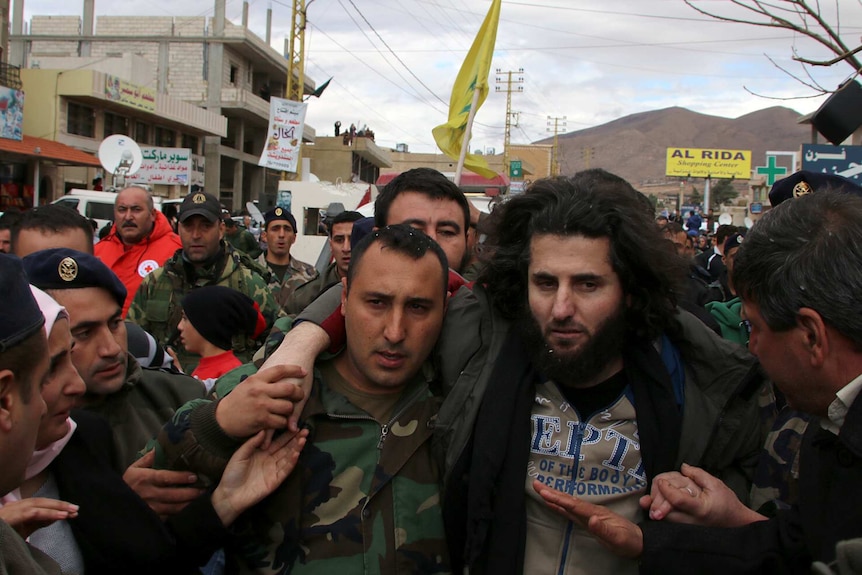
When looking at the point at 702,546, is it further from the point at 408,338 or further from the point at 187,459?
the point at 187,459

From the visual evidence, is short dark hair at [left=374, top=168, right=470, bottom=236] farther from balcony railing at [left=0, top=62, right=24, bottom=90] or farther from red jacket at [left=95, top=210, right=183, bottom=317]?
balcony railing at [left=0, top=62, right=24, bottom=90]

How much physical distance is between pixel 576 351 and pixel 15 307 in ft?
4.82

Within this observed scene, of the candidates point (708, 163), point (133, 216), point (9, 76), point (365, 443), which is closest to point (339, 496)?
point (365, 443)

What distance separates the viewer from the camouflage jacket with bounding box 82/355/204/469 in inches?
96.3

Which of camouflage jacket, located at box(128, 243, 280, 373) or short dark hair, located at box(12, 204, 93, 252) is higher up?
short dark hair, located at box(12, 204, 93, 252)

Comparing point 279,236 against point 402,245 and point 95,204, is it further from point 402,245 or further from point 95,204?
point 95,204

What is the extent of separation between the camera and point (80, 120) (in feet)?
92.6

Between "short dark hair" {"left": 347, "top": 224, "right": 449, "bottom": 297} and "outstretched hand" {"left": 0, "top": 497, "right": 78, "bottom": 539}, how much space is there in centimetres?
102

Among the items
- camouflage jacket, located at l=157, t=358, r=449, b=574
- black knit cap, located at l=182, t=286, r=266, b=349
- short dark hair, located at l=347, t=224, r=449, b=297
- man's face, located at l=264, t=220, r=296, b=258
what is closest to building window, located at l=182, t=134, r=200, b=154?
man's face, located at l=264, t=220, r=296, b=258

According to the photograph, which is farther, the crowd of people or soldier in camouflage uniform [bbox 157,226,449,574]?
soldier in camouflage uniform [bbox 157,226,449,574]

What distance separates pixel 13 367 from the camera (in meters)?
1.34

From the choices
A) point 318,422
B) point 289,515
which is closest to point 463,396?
point 318,422

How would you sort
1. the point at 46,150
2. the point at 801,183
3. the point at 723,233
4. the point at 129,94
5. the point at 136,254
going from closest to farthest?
the point at 801,183
the point at 136,254
the point at 723,233
the point at 46,150
the point at 129,94

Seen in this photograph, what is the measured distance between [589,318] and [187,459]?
4.09ft
